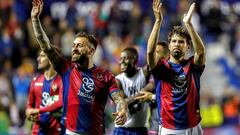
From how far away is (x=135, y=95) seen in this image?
1166 cm

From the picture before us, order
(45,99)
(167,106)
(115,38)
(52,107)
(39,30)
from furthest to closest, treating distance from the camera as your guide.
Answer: (115,38) → (45,99) → (52,107) → (167,106) → (39,30)

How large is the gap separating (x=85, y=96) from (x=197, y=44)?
1.74 meters

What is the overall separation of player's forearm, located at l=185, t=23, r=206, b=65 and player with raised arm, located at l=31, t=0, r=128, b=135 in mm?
1210

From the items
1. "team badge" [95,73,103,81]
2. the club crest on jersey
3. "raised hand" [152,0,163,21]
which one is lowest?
the club crest on jersey

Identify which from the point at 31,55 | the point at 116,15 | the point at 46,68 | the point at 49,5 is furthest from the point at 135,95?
the point at 49,5

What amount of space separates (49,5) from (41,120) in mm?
13393

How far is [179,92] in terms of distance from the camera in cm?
972

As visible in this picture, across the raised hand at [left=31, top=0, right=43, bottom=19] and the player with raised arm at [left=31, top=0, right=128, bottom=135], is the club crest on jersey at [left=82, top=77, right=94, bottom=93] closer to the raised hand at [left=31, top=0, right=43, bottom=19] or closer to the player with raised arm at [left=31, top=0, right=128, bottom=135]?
the player with raised arm at [left=31, top=0, right=128, bottom=135]

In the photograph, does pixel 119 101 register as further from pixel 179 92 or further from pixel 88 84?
pixel 179 92

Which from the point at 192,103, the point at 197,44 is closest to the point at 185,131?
the point at 192,103

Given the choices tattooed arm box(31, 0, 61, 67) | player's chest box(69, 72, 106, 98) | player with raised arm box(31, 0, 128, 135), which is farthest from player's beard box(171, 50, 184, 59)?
tattooed arm box(31, 0, 61, 67)

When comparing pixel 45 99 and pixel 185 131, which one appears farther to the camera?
pixel 45 99

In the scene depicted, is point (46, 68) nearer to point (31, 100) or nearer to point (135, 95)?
point (31, 100)

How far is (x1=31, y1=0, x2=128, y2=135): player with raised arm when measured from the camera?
977 cm
